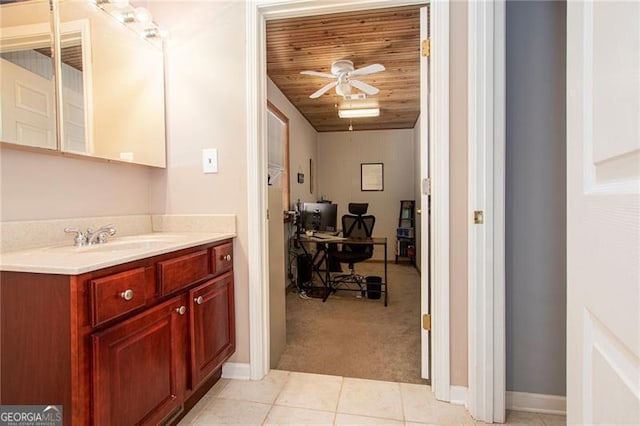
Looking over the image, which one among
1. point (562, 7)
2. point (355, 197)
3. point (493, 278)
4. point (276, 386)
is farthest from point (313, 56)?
point (355, 197)

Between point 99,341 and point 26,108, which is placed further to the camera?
point 26,108

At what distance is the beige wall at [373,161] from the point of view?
5688 millimetres

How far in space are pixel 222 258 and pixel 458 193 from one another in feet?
4.17

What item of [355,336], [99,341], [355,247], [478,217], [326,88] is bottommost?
[355,336]

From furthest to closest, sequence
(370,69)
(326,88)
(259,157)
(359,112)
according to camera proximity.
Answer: (359,112) < (326,88) < (370,69) < (259,157)

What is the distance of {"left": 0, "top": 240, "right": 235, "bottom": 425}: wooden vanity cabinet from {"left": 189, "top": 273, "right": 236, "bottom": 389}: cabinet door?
0.25ft

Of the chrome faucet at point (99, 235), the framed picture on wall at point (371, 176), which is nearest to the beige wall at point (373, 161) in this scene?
the framed picture on wall at point (371, 176)

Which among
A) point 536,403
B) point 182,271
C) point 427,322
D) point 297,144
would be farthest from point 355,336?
point 297,144

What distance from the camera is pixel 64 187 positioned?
135 cm

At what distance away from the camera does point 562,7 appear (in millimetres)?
1387

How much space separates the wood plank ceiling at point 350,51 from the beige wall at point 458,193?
502 millimetres
